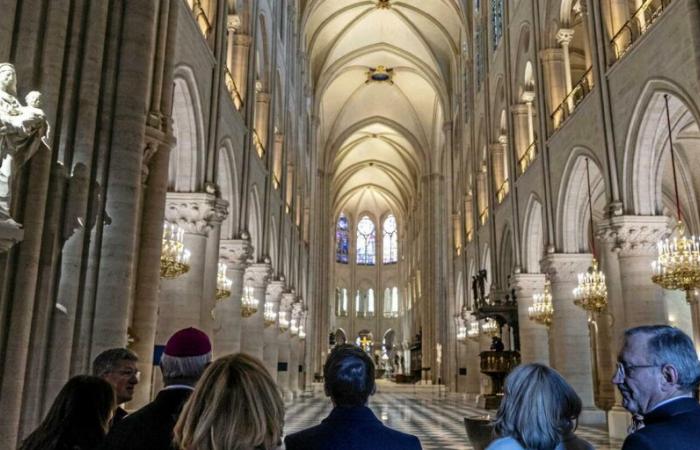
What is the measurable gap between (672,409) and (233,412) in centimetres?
127

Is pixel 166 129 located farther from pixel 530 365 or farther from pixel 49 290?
pixel 530 365

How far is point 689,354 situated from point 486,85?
22.4m

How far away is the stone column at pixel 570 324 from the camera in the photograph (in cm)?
1524

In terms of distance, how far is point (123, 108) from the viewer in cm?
731

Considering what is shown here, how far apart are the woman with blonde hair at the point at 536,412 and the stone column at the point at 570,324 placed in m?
13.8

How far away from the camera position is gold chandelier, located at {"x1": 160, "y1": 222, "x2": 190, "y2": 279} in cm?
999

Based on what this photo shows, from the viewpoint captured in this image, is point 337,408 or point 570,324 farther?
point 570,324

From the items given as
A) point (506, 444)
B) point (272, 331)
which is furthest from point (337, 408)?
point (272, 331)

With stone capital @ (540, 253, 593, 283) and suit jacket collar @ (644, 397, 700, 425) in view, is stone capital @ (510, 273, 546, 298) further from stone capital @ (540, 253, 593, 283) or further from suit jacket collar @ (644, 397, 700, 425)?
suit jacket collar @ (644, 397, 700, 425)

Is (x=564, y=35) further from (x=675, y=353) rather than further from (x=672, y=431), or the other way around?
(x=672, y=431)

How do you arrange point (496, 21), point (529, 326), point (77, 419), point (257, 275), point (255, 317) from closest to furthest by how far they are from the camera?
point (77, 419) → point (257, 275) → point (255, 317) → point (529, 326) → point (496, 21)

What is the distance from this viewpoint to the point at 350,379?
2.28 meters

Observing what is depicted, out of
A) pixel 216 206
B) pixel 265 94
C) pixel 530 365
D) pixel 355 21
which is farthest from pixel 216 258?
pixel 355 21

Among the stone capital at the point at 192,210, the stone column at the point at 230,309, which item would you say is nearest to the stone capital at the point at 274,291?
the stone column at the point at 230,309
